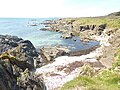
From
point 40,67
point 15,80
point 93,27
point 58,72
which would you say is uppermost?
point 15,80

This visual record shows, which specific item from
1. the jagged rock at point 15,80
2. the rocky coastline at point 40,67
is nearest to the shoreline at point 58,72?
the rocky coastline at point 40,67

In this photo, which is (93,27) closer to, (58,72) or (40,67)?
(40,67)

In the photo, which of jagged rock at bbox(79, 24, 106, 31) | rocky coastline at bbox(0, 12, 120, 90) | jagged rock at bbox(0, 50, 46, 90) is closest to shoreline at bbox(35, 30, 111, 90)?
rocky coastline at bbox(0, 12, 120, 90)

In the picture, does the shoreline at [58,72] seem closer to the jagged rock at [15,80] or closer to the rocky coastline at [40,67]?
the rocky coastline at [40,67]

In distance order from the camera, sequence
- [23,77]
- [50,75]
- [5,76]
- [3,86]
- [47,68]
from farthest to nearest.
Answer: [47,68], [50,75], [23,77], [5,76], [3,86]

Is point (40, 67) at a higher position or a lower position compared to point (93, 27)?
lower

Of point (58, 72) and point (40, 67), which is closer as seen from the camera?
point (58, 72)

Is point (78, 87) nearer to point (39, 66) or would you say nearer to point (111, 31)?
point (39, 66)

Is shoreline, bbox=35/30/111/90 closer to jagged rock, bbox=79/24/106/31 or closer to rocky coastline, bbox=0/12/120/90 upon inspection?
rocky coastline, bbox=0/12/120/90

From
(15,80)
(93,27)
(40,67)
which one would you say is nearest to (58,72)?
(40,67)

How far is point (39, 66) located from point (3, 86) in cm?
2334

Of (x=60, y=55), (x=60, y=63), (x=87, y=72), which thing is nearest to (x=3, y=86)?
(x=87, y=72)

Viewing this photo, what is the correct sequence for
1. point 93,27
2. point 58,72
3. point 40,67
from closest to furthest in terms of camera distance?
point 58,72, point 40,67, point 93,27

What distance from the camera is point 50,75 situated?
1730 inches
